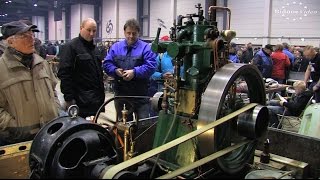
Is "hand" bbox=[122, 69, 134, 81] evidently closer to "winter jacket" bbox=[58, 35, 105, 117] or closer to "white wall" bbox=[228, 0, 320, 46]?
"winter jacket" bbox=[58, 35, 105, 117]

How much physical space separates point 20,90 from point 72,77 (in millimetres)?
737

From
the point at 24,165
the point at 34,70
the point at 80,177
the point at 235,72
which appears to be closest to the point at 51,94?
the point at 34,70

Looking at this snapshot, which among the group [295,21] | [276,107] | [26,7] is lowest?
[276,107]

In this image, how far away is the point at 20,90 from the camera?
2045 mm

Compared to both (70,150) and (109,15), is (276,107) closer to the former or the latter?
(70,150)

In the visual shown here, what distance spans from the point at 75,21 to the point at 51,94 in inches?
637

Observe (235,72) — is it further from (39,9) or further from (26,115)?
(39,9)

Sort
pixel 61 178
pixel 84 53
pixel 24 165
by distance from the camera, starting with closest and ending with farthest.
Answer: pixel 61 178 → pixel 24 165 → pixel 84 53

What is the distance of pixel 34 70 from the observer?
83.8 inches

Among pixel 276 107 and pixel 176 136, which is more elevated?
pixel 176 136

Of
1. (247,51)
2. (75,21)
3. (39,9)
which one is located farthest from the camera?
(39,9)

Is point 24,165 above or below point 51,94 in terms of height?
below

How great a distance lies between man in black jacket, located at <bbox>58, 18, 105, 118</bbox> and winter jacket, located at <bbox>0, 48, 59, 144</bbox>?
533mm

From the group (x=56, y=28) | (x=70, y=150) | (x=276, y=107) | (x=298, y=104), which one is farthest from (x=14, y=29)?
(x=56, y=28)
